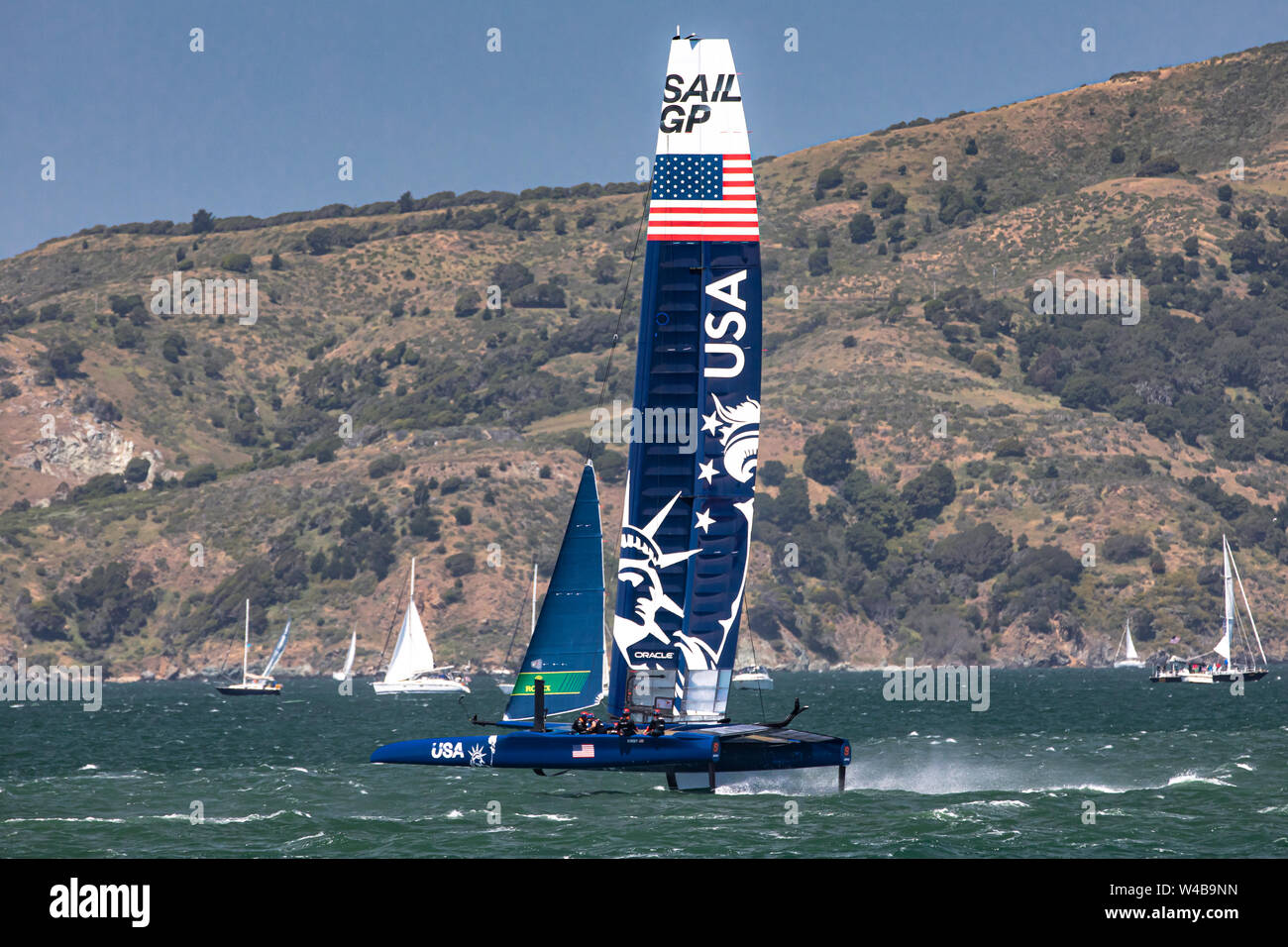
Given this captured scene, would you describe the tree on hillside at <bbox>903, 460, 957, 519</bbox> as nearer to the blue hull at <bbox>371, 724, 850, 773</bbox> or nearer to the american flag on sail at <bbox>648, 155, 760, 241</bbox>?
the american flag on sail at <bbox>648, 155, 760, 241</bbox>

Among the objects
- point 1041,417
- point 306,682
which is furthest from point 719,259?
point 1041,417

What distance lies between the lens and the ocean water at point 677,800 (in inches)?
1086

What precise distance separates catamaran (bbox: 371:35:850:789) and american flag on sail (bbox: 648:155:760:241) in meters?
0.03

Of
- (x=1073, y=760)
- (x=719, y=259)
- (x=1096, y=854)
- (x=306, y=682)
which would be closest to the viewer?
(x=1096, y=854)

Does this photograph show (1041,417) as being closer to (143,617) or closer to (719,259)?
(143,617)

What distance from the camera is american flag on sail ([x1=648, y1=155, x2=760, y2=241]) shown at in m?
32.8

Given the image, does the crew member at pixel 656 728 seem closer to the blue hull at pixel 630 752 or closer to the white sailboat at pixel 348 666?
the blue hull at pixel 630 752

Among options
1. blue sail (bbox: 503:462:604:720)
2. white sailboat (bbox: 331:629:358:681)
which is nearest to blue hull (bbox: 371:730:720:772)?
blue sail (bbox: 503:462:604:720)

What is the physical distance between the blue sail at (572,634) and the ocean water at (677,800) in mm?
2231

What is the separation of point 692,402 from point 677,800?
8.22m

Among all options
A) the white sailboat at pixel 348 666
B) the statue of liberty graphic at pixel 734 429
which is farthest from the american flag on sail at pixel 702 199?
the white sailboat at pixel 348 666

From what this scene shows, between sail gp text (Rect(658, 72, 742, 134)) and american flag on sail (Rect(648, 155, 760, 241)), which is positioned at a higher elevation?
sail gp text (Rect(658, 72, 742, 134))
